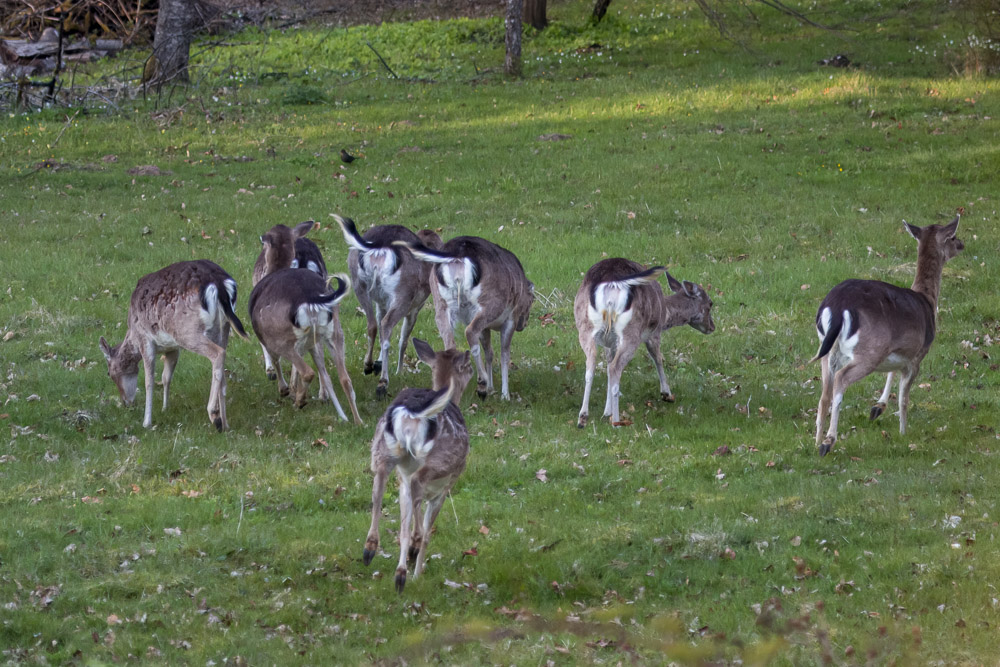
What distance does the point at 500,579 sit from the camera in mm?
7340

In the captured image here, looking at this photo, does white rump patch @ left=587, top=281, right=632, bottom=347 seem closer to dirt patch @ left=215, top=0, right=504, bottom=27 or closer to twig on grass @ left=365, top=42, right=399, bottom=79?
twig on grass @ left=365, top=42, right=399, bottom=79

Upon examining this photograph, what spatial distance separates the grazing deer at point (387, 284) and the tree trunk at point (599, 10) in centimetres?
2117

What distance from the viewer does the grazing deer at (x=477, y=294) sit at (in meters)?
11.4

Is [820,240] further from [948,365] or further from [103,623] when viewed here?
[103,623]

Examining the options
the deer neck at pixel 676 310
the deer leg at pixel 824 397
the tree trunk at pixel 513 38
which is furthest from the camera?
the tree trunk at pixel 513 38

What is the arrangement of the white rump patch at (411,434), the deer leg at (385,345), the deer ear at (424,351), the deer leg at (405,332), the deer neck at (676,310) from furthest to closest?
the deer leg at (405,332), the deer neck at (676,310), the deer leg at (385,345), the deer ear at (424,351), the white rump patch at (411,434)

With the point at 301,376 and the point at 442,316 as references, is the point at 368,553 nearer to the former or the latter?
the point at 301,376

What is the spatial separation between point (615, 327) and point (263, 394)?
3826mm

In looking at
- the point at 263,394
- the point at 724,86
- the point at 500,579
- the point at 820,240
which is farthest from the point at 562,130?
the point at 500,579

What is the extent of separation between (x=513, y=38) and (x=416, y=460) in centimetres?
2136

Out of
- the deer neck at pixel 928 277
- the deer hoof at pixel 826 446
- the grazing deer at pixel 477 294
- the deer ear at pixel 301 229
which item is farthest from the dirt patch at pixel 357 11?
the deer hoof at pixel 826 446

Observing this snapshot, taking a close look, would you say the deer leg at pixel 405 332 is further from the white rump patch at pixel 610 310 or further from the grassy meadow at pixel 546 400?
the white rump patch at pixel 610 310

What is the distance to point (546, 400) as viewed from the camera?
11.6 meters

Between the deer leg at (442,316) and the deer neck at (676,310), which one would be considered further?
Answer: the deer neck at (676,310)
